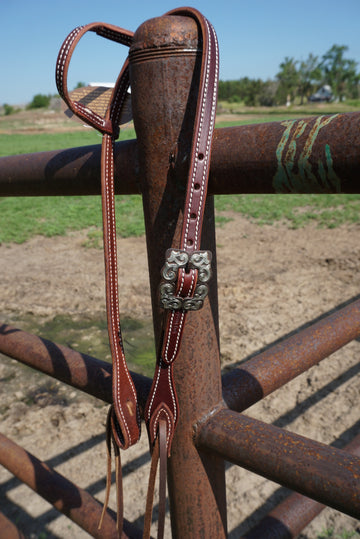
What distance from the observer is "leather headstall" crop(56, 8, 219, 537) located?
0.55m

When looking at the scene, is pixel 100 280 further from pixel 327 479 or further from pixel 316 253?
pixel 327 479

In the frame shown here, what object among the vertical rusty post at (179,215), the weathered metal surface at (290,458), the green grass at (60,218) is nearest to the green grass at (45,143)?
the green grass at (60,218)

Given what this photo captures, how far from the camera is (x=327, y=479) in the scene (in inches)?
21.4

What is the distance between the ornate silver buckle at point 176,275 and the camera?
0.54 m

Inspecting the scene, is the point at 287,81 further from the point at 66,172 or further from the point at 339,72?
the point at 66,172

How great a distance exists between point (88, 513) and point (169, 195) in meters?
0.72

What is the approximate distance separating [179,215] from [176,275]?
0.38ft

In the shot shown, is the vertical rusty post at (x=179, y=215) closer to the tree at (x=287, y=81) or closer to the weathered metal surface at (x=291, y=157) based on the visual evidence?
the weathered metal surface at (x=291, y=157)

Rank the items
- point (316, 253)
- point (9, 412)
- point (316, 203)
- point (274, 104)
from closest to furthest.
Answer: point (9, 412), point (316, 253), point (316, 203), point (274, 104)

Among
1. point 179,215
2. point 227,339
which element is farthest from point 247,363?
point 227,339

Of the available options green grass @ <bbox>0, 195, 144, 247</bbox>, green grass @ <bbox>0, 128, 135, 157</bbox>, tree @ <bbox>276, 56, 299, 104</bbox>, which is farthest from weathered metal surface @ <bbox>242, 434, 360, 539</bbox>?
tree @ <bbox>276, 56, 299, 104</bbox>

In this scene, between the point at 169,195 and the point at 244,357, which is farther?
the point at 244,357

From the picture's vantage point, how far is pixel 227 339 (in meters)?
3.29

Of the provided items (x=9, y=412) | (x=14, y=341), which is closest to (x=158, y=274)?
(x=14, y=341)
